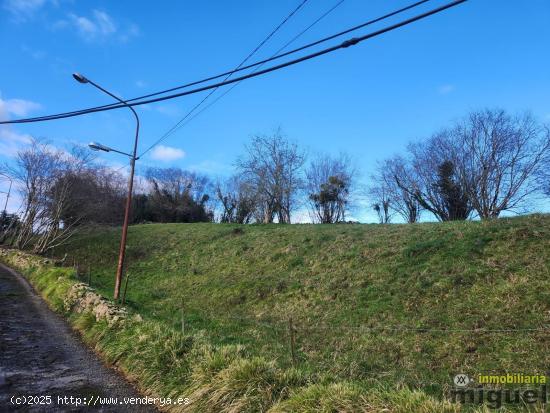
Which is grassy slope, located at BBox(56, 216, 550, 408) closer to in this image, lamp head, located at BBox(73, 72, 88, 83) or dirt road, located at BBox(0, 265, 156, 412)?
dirt road, located at BBox(0, 265, 156, 412)

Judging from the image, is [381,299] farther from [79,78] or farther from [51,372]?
[79,78]

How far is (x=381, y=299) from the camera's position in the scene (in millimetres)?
10758

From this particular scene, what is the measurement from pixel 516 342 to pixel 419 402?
4.80 meters

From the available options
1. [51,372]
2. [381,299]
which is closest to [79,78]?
[51,372]

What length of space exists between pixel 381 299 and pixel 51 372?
8268mm

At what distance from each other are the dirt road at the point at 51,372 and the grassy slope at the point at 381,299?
225 centimetres

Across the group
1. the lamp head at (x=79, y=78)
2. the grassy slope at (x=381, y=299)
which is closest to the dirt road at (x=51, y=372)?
the grassy slope at (x=381, y=299)

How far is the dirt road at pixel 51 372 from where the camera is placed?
5.38 meters

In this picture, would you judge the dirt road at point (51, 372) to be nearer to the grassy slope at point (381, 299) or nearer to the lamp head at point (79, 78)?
the grassy slope at point (381, 299)

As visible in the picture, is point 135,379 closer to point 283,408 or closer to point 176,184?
point 283,408

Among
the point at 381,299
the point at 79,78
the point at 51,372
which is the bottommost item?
the point at 51,372

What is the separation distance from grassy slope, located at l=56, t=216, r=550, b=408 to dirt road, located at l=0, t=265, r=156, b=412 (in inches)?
88.5

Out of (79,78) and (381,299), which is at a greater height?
(79,78)

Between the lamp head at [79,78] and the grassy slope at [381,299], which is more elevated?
the lamp head at [79,78]
